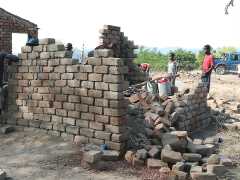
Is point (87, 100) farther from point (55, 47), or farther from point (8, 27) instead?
point (8, 27)

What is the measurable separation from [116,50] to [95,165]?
20.0 feet

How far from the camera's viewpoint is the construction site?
7836 millimetres

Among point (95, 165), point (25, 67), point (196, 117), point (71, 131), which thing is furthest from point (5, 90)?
point (196, 117)

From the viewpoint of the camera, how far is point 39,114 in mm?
10180

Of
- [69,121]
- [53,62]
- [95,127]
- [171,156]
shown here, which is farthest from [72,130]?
[171,156]

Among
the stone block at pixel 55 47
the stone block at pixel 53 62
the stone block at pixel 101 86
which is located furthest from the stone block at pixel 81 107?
the stone block at pixel 55 47

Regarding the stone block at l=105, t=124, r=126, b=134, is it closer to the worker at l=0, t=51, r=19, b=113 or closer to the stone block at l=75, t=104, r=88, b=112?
the stone block at l=75, t=104, r=88, b=112

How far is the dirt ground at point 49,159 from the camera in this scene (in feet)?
24.7

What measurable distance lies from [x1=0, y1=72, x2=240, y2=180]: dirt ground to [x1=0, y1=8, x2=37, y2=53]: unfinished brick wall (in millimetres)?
6106

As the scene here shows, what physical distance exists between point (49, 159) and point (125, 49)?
6.25 m

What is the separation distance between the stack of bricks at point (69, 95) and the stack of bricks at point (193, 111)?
266cm

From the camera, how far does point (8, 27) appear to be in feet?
51.4

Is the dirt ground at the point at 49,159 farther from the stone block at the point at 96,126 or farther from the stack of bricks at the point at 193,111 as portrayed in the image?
the stack of bricks at the point at 193,111

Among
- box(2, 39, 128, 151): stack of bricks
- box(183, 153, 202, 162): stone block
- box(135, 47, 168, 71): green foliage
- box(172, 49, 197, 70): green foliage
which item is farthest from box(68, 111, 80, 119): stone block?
box(172, 49, 197, 70): green foliage
